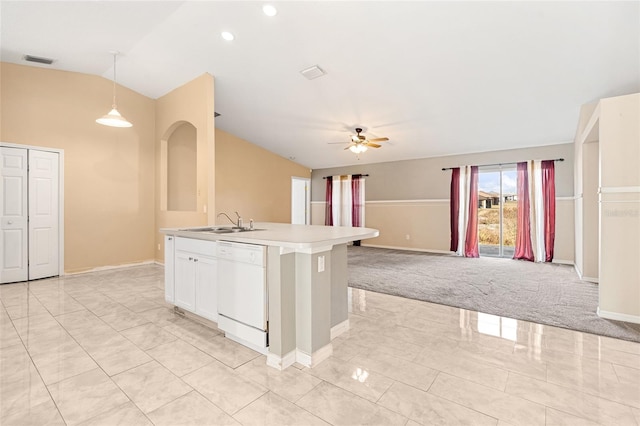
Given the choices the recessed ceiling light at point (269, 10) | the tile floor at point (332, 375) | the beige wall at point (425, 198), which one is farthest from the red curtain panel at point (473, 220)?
the recessed ceiling light at point (269, 10)

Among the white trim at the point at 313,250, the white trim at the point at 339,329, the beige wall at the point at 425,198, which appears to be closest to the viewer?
the white trim at the point at 313,250

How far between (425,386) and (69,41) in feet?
19.4

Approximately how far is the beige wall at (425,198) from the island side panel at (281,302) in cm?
629

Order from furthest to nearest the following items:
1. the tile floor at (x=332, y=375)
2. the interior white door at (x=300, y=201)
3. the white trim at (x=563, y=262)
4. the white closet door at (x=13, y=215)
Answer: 1. the interior white door at (x=300, y=201)
2. the white trim at (x=563, y=262)
3. the white closet door at (x=13, y=215)
4. the tile floor at (x=332, y=375)

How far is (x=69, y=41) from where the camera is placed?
13.5 ft

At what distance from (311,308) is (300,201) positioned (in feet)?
26.5

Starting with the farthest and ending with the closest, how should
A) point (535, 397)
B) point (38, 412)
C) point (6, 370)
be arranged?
point (6, 370), point (535, 397), point (38, 412)

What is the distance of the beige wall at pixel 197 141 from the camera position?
4.81 meters

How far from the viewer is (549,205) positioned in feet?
20.4

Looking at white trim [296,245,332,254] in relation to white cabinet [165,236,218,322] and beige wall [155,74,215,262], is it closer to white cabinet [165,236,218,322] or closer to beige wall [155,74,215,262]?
white cabinet [165,236,218,322]

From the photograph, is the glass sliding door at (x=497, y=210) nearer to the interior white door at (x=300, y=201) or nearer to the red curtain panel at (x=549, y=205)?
the red curtain panel at (x=549, y=205)

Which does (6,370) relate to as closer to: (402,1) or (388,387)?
(388,387)

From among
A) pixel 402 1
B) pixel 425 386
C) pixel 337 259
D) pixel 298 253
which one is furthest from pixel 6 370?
pixel 402 1

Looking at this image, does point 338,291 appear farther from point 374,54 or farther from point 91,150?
point 91,150
